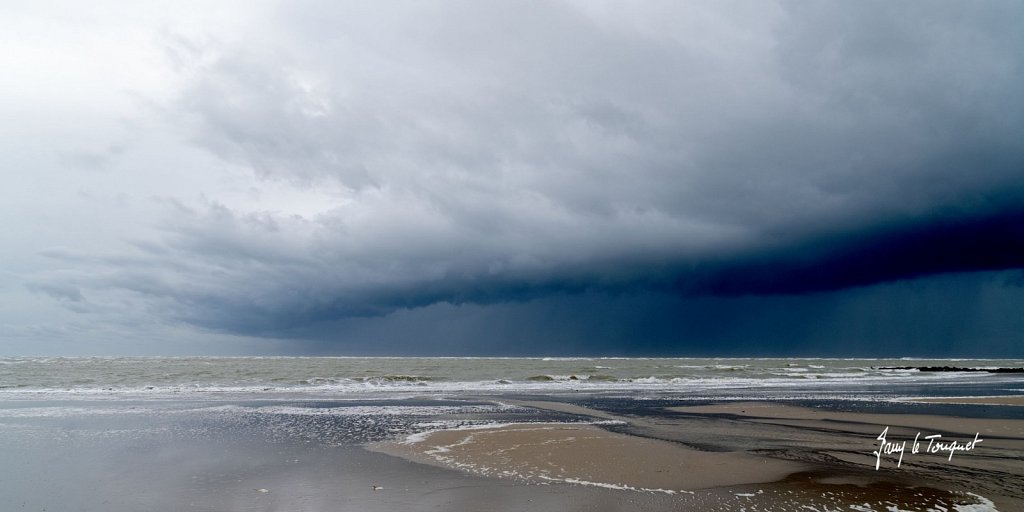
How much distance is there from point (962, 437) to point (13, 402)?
1586 inches

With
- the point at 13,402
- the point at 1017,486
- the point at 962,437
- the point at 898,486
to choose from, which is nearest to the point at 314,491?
the point at 898,486

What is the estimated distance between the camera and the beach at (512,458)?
10.2m

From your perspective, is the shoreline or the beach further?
the shoreline

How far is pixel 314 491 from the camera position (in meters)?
10.8

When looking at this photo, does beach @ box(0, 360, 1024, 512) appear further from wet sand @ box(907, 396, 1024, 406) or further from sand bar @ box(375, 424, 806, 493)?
wet sand @ box(907, 396, 1024, 406)

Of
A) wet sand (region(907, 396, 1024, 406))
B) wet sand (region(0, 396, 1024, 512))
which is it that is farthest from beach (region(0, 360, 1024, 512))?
wet sand (region(907, 396, 1024, 406))
